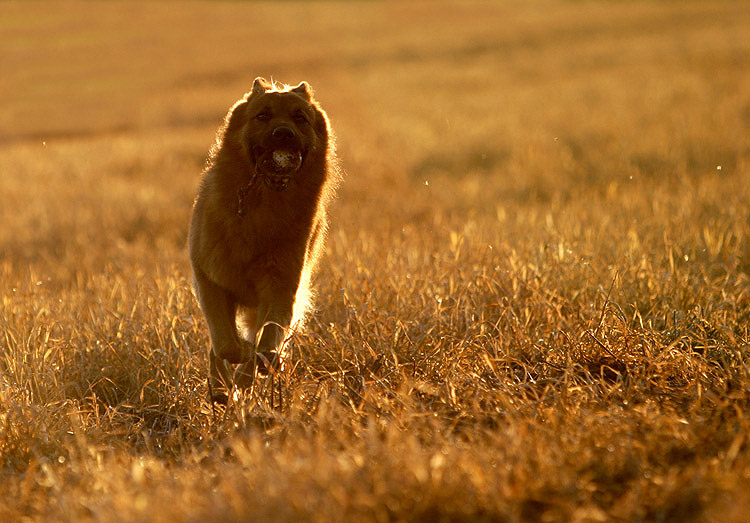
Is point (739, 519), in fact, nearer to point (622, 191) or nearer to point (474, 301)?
point (474, 301)

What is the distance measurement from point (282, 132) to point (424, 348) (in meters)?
1.36

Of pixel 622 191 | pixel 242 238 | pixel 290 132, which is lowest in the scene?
pixel 622 191

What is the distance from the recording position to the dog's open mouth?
164 inches

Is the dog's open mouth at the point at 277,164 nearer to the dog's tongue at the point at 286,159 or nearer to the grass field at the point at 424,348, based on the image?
the dog's tongue at the point at 286,159

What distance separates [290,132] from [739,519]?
254 cm

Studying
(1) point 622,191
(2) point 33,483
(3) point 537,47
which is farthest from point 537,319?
(3) point 537,47

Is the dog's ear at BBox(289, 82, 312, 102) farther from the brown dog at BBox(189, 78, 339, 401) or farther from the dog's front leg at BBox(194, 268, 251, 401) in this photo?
the dog's front leg at BBox(194, 268, 251, 401)

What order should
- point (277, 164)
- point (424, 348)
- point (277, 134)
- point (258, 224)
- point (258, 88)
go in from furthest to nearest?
point (424, 348) < point (258, 88) < point (258, 224) < point (277, 164) < point (277, 134)

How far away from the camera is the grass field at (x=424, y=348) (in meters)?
2.85

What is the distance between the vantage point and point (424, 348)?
4570 millimetres

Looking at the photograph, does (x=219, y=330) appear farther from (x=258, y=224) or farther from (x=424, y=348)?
(x=424, y=348)

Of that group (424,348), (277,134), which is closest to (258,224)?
(277,134)

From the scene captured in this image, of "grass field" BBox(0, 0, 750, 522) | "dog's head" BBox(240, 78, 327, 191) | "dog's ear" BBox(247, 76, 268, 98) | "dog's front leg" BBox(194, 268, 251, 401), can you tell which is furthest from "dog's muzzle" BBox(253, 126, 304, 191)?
"grass field" BBox(0, 0, 750, 522)

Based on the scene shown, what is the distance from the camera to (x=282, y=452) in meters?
3.18
